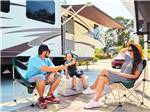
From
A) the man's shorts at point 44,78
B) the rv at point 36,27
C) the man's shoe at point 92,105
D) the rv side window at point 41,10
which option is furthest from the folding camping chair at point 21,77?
the rv side window at point 41,10

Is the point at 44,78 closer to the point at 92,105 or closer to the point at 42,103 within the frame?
the point at 42,103

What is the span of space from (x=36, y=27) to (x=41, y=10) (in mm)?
590

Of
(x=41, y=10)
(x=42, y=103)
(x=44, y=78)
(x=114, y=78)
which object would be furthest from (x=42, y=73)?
(x=41, y=10)

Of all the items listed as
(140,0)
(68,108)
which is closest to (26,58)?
(68,108)

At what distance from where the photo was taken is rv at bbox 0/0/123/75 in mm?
7930

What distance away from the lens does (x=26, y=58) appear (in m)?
8.54

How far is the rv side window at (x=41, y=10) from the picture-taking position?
28.3 feet

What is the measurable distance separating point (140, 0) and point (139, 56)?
91cm

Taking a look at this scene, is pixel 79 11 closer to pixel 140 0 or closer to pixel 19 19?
pixel 19 19

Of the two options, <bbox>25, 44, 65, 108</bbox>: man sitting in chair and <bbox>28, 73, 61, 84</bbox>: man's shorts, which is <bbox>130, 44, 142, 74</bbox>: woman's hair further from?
<bbox>28, 73, 61, 84</bbox>: man's shorts

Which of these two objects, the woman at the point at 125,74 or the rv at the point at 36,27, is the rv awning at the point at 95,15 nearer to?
the rv at the point at 36,27

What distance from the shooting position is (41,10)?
30.4 ft

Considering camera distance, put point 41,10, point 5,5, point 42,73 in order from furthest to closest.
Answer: point 41,10, point 5,5, point 42,73

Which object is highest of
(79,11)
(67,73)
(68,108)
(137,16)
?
(79,11)
